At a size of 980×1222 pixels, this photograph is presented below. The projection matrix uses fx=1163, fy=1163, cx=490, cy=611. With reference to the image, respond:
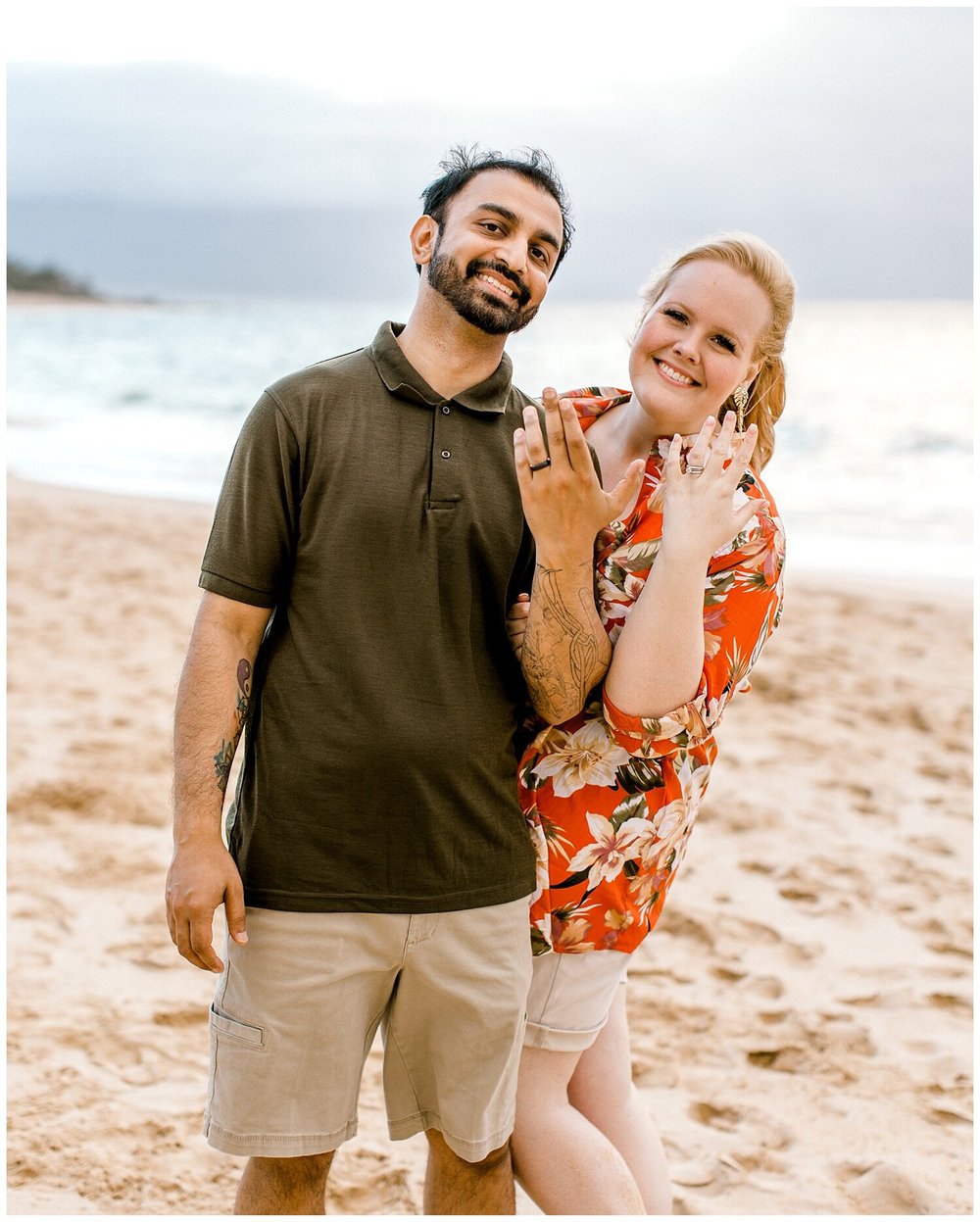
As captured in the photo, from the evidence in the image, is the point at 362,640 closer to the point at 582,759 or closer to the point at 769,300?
the point at 582,759

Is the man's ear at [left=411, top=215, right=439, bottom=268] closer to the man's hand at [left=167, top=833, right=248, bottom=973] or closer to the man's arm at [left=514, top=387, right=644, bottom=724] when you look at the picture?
the man's arm at [left=514, top=387, right=644, bottom=724]

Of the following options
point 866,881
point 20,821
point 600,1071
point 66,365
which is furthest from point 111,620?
point 66,365

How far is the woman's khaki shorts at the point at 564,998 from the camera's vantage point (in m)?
2.37

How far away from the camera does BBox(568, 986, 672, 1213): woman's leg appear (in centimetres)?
Result: 256

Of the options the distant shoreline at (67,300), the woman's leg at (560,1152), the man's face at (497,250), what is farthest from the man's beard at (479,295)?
the distant shoreline at (67,300)

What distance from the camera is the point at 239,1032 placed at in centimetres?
Result: 207

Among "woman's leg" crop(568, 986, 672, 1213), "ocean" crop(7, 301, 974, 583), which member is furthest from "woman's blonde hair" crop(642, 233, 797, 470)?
"woman's leg" crop(568, 986, 672, 1213)

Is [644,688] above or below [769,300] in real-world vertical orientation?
below

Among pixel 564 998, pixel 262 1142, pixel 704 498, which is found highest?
pixel 704 498

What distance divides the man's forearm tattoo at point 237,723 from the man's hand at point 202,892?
0.11m

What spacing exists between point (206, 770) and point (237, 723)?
0.10 metres

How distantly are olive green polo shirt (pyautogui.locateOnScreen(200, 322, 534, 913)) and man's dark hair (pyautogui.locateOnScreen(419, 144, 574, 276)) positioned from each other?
45cm

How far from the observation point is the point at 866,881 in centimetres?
470

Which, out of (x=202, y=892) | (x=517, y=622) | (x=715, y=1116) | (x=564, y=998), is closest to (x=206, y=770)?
(x=202, y=892)
